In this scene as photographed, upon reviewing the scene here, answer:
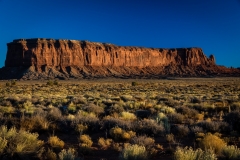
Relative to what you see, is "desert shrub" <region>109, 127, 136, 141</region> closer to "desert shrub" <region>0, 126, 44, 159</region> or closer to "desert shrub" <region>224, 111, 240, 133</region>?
"desert shrub" <region>0, 126, 44, 159</region>

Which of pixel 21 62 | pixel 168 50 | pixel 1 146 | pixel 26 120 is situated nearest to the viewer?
pixel 1 146

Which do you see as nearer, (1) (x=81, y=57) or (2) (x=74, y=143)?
(2) (x=74, y=143)

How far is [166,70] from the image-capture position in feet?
460

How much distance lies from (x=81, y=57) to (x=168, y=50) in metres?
56.0

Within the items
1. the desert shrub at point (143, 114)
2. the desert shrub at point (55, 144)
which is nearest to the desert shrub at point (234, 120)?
the desert shrub at point (143, 114)

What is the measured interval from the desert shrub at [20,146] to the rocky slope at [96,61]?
96324 millimetres

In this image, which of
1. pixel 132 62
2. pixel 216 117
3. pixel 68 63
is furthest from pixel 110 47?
pixel 216 117

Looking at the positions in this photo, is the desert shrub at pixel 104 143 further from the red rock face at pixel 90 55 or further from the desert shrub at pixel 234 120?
the red rock face at pixel 90 55

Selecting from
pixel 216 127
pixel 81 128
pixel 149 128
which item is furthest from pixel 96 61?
pixel 216 127

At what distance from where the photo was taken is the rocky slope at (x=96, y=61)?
11156 cm

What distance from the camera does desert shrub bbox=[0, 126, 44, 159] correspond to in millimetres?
5406

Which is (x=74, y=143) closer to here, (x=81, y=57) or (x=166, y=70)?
(x=81, y=57)

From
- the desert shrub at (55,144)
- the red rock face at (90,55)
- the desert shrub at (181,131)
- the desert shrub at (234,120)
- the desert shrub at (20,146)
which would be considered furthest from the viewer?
the red rock face at (90,55)

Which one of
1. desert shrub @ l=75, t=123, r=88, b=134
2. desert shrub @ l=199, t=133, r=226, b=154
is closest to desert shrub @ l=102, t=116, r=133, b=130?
desert shrub @ l=75, t=123, r=88, b=134
